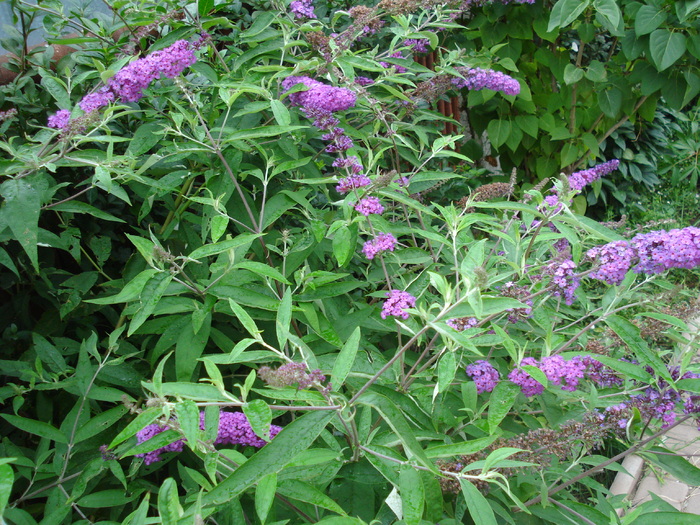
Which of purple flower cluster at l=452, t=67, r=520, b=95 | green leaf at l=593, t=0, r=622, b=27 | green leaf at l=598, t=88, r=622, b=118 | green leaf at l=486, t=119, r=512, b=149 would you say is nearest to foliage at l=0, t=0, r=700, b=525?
purple flower cluster at l=452, t=67, r=520, b=95

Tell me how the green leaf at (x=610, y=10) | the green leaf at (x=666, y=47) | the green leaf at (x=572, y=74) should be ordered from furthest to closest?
the green leaf at (x=572, y=74) → the green leaf at (x=666, y=47) → the green leaf at (x=610, y=10)

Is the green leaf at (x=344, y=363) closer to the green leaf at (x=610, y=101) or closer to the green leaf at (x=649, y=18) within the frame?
the green leaf at (x=649, y=18)

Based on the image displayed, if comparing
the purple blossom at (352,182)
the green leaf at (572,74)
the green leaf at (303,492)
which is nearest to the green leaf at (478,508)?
the green leaf at (303,492)

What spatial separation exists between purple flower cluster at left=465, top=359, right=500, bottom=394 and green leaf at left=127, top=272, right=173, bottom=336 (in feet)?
2.44

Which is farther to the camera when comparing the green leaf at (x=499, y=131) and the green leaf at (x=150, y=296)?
the green leaf at (x=499, y=131)

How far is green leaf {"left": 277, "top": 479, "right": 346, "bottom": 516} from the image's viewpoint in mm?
1077

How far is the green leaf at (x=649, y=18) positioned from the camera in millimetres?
3219

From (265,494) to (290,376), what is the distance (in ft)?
0.61

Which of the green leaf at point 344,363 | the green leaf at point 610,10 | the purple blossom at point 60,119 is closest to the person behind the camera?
the green leaf at point 344,363

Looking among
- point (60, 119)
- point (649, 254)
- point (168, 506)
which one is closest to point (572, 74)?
point (649, 254)

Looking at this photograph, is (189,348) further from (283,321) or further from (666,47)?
(666,47)

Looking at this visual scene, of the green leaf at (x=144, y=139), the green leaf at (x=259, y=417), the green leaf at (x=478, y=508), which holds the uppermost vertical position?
the green leaf at (x=144, y=139)

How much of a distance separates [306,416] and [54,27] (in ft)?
5.82

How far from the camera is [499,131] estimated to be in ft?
12.5
